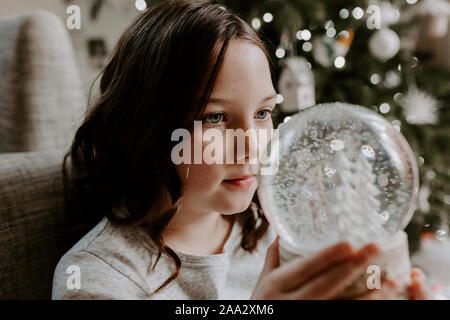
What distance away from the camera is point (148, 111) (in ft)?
2.22

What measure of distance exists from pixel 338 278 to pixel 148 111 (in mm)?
407

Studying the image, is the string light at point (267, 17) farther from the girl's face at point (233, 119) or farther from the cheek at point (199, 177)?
the cheek at point (199, 177)

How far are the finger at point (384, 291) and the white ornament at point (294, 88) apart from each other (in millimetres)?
676

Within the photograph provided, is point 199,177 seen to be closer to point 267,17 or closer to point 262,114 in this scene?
point 262,114

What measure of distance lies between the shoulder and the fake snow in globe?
0.88 ft

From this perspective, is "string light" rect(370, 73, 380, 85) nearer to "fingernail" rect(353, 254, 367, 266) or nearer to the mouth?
the mouth

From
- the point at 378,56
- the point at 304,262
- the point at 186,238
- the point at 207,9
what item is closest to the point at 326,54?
the point at 378,56

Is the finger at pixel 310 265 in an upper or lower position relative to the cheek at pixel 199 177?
lower

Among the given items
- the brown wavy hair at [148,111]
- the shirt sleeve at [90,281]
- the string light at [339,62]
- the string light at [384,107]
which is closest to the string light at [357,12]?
the string light at [339,62]

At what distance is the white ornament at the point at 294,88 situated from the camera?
1.09 meters

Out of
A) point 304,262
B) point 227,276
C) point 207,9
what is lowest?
point 227,276

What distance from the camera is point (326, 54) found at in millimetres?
1322

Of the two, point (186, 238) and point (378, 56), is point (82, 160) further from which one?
point (378, 56)

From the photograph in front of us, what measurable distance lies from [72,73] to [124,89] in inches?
16.0
